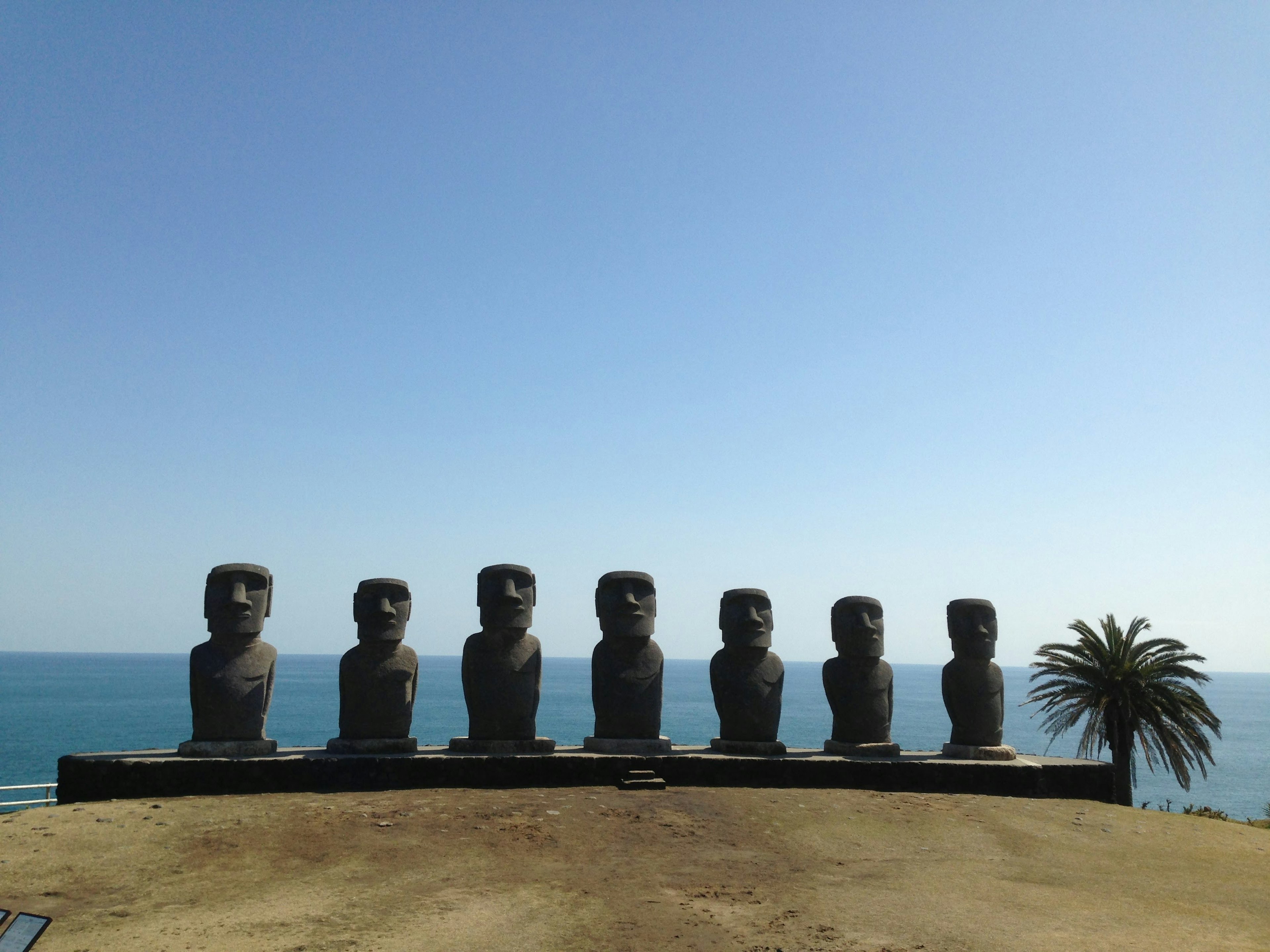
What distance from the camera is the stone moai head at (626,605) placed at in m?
14.3

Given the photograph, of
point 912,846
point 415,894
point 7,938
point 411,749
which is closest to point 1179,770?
point 912,846

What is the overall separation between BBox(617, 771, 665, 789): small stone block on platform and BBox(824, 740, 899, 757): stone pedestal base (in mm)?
2859

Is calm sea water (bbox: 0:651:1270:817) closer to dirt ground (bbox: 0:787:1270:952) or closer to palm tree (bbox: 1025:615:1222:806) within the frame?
palm tree (bbox: 1025:615:1222:806)

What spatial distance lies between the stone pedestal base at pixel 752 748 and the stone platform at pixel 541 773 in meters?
0.22

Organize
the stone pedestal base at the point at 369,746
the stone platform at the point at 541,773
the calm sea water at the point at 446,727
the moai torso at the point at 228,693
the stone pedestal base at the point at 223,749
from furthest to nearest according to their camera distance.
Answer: the calm sea water at the point at 446,727 < the stone pedestal base at the point at 369,746 < the moai torso at the point at 228,693 < the stone pedestal base at the point at 223,749 < the stone platform at the point at 541,773

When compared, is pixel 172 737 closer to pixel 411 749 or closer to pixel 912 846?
pixel 411 749

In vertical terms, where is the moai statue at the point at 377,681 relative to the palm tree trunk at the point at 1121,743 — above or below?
above

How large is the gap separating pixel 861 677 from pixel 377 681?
7.20 meters

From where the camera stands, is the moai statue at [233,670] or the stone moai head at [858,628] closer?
the moai statue at [233,670]

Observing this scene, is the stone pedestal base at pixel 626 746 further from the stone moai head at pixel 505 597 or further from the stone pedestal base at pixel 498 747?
the stone moai head at pixel 505 597

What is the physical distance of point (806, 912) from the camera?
8.00 meters

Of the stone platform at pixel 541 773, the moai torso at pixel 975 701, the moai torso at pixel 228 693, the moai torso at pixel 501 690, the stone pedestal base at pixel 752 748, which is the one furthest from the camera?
the moai torso at pixel 975 701

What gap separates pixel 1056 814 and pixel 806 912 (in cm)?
611

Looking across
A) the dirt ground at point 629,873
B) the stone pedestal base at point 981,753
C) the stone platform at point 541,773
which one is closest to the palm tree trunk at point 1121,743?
the stone pedestal base at point 981,753
